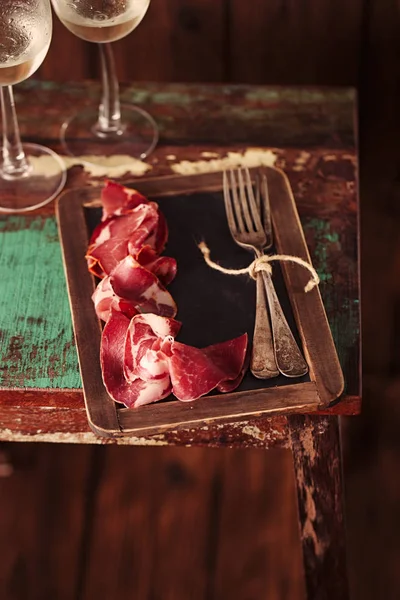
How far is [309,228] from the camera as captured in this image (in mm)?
1065

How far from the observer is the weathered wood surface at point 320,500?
0.93 metres

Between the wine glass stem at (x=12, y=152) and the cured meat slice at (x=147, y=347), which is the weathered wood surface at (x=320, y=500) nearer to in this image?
the cured meat slice at (x=147, y=347)

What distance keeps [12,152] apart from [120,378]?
405 millimetres

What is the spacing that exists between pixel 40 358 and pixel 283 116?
1.68ft

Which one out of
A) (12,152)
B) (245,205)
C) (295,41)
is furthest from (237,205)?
(295,41)

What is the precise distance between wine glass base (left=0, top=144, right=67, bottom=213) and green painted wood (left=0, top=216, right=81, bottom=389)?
0.08 feet

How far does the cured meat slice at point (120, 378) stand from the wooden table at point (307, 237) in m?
0.05

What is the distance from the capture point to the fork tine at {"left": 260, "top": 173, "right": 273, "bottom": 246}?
1007 mm

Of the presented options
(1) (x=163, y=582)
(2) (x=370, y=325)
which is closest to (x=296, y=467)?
(1) (x=163, y=582)

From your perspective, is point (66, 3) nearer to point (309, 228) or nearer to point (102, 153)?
point (102, 153)

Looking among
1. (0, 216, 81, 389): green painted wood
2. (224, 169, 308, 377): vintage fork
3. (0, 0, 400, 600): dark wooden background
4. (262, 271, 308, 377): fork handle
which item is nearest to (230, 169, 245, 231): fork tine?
(224, 169, 308, 377): vintage fork

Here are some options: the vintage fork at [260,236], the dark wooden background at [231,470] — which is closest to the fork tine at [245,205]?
the vintage fork at [260,236]

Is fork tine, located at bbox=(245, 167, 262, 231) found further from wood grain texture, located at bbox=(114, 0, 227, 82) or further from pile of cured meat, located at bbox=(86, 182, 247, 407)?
wood grain texture, located at bbox=(114, 0, 227, 82)

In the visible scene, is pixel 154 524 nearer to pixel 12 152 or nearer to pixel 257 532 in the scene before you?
pixel 257 532
